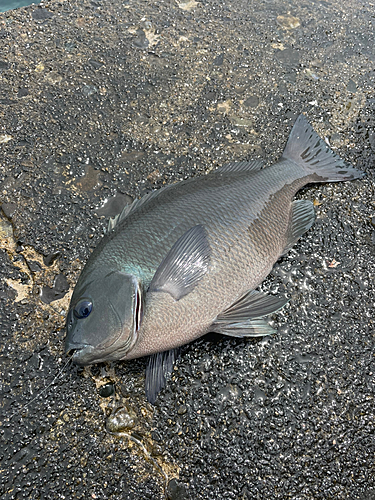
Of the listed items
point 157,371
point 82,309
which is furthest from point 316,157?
point 82,309

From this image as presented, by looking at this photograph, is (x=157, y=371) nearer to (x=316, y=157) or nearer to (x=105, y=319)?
(x=105, y=319)

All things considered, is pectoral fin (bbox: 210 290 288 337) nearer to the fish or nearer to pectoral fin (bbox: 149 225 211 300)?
the fish

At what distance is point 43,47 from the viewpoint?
3.56 metres

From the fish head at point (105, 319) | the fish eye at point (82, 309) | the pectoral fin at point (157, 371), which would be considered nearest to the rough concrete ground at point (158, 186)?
the pectoral fin at point (157, 371)

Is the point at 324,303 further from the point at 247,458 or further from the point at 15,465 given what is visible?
the point at 15,465

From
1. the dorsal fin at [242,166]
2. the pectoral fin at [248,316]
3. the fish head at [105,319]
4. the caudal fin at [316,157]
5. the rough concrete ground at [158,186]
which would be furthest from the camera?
the caudal fin at [316,157]

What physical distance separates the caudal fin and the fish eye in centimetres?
191

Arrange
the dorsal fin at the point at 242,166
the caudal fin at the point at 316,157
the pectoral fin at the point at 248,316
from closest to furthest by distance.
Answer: the pectoral fin at the point at 248,316
the dorsal fin at the point at 242,166
the caudal fin at the point at 316,157

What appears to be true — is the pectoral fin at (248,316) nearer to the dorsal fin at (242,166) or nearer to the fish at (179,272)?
the fish at (179,272)

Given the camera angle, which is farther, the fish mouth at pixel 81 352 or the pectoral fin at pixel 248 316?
the pectoral fin at pixel 248 316

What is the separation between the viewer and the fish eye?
6.50 ft

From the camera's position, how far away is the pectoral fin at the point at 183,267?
6.90ft

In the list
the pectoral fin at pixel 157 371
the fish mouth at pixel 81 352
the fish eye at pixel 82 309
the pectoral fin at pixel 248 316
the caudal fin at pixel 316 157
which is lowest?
the pectoral fin at pixel 157 371

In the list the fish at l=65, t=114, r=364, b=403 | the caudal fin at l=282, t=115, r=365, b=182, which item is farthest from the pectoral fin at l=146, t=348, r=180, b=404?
the caudal fin at l=282, t=115, r=365, b=182
